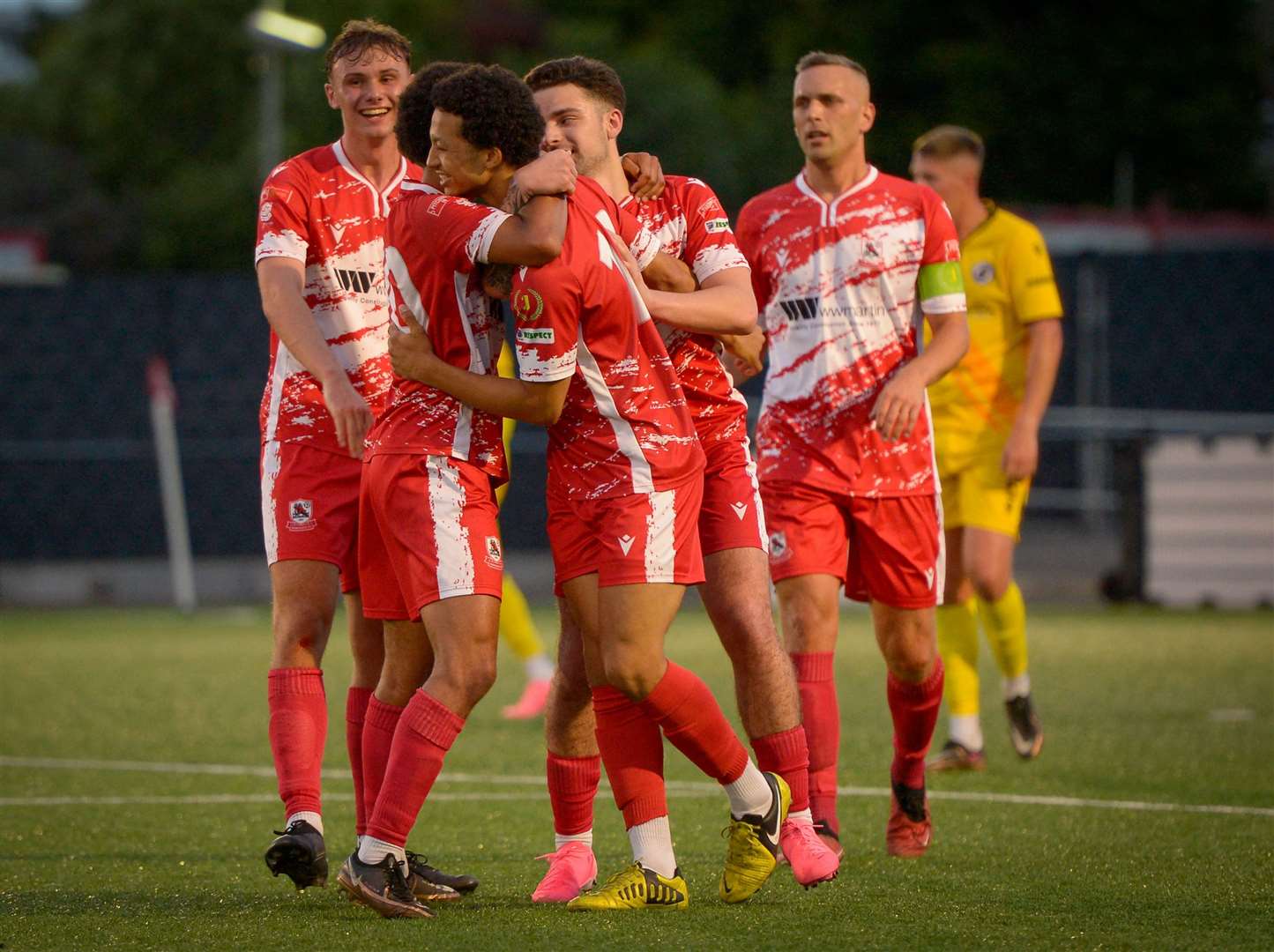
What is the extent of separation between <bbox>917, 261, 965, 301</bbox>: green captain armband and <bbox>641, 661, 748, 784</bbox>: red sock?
178cm

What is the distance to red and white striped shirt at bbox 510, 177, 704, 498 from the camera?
4.80m

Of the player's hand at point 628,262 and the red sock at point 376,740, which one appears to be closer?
the player's hand at point 628,262

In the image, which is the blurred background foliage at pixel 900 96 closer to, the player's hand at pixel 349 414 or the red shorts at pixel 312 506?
the red shorts at pixel 312 506

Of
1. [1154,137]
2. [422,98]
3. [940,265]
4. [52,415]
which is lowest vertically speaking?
[52,415]

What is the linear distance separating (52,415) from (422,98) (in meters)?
16.6

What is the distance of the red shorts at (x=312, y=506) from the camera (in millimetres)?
5535

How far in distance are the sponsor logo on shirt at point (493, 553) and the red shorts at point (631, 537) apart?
140 mm

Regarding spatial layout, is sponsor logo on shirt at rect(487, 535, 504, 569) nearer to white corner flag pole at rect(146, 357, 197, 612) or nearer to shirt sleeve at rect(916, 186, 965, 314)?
shirt sleeve at rect(916, 186, 965, 314)

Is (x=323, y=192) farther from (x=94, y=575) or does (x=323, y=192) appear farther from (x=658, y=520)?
(x=94, y=575)

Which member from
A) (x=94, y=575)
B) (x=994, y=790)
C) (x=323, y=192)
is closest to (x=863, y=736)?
(x=994, y=790)

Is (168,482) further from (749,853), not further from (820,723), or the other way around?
(749,853)

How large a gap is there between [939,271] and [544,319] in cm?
195

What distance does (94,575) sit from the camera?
20453 mm

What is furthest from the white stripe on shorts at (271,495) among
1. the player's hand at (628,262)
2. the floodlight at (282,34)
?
the floodlight at (282,34)
